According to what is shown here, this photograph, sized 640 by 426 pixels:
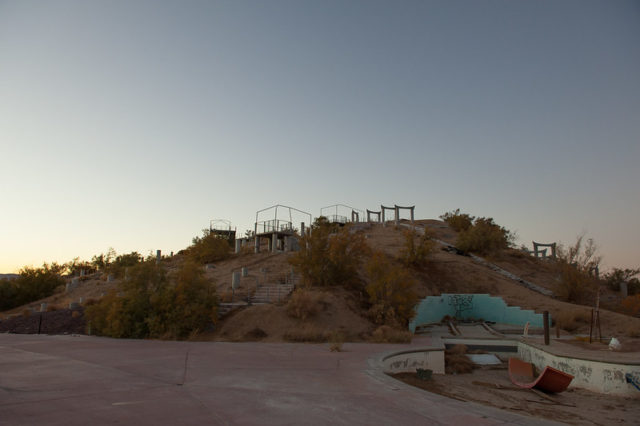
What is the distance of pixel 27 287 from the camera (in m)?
36.9

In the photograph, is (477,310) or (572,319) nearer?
(572,319)

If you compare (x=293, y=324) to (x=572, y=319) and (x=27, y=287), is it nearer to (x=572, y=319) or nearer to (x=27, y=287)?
(x=572, y=319)

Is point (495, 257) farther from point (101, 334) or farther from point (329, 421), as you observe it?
point (329, 421)

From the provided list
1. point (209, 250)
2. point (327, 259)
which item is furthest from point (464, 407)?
point (209, 250)

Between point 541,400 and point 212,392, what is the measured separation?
9.24m

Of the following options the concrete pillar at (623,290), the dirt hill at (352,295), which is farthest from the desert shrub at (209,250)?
the concrete pillar at (623,290)

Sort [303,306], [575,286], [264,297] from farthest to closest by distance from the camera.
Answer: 1. [575,286]
2. [264,297]
3. [303,306]

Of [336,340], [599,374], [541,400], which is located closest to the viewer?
[541,400]

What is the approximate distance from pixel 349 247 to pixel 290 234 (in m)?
17.2

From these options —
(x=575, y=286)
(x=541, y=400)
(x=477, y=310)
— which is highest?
(x=575, y=286)

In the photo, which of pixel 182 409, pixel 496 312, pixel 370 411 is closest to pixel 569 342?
pixel 496 312

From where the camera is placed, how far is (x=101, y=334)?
18422 mm

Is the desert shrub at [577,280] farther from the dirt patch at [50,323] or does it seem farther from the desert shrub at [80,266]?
the desert shrub at [80,266]

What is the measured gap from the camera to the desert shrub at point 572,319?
70.8 feet
